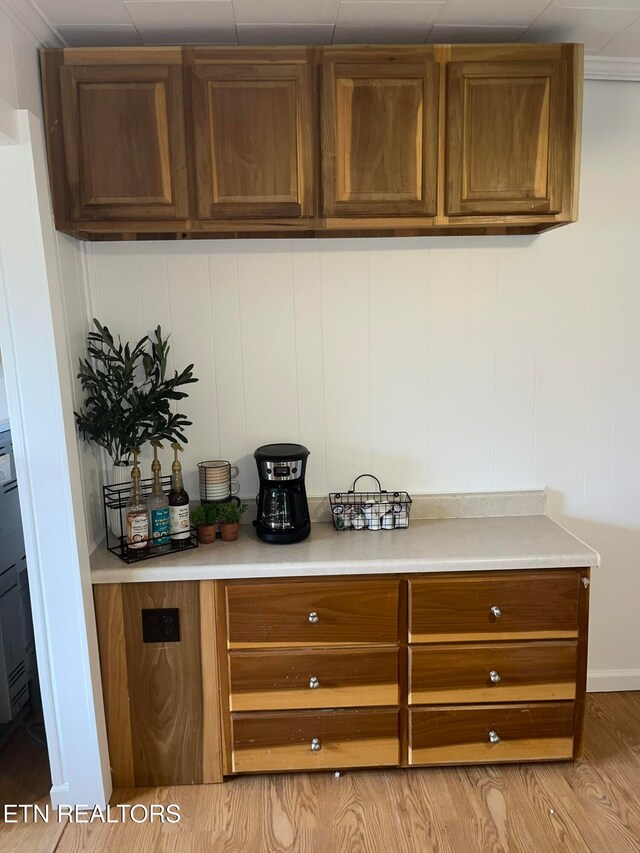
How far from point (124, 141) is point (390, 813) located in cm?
227

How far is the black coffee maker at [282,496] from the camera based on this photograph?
7.79ft

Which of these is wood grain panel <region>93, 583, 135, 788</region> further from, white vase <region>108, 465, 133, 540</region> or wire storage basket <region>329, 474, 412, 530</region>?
wire storage basket <region>329, 474, 412, 530</region>

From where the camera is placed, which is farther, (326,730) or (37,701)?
(37,701)

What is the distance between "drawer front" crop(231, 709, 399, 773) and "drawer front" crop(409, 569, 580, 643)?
338 millimetres

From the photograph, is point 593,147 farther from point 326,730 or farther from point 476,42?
point 326,730

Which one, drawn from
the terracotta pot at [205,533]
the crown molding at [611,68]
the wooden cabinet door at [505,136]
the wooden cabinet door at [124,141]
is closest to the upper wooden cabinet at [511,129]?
the wooden cabinet door at [505,136]

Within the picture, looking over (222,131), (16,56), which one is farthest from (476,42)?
(16,56)

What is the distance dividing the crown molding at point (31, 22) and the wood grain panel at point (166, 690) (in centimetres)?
169

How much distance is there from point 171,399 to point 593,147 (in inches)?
70.6

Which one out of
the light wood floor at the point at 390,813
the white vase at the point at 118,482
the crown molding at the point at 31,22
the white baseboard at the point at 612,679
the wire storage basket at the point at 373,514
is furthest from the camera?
the white baseboard at the point at 612,679

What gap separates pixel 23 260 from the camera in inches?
76.7

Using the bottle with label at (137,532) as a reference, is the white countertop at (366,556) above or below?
below

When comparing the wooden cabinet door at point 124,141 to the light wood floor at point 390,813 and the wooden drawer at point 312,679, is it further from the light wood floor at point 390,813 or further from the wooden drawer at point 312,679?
the light wood floor at point 390,813

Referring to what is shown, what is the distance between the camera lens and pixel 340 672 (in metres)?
2.26
